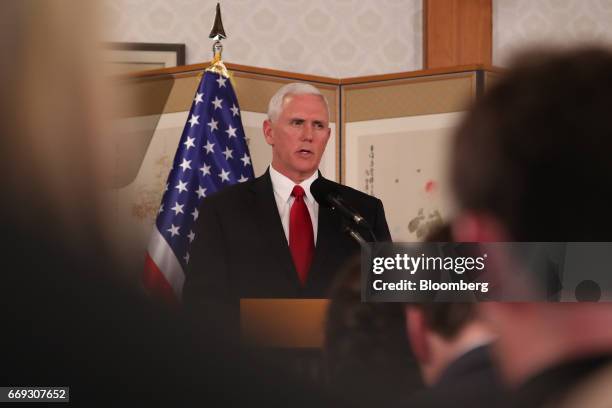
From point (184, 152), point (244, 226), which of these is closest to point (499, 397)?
point (244, 226)

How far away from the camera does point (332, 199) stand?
1.50 m

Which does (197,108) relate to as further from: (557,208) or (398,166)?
(557,208)

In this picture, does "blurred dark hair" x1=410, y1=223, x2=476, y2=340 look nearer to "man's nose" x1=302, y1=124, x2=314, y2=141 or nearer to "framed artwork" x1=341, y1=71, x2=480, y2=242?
"man's nose" x1=302, y1=124, x2=314, y2=141

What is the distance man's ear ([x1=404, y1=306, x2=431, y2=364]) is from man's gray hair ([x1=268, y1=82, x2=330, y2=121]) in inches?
84.4

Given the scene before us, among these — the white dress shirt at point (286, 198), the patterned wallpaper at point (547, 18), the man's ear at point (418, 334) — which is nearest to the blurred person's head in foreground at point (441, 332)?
the man's ear at point (418, 334)

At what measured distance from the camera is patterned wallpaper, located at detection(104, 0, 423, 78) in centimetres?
470

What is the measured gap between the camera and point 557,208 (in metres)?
0.33

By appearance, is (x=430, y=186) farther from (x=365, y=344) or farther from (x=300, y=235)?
(x=365, y=344)

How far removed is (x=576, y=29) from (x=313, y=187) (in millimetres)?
4143

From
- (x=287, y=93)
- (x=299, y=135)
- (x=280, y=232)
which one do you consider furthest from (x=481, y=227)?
(x=287, y=93)

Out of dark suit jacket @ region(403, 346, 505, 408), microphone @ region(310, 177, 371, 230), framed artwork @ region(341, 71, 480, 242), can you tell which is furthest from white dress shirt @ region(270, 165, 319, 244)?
dark suit jacket @ region(403, 346, 505, 408)

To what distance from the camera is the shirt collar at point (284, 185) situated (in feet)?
7.88

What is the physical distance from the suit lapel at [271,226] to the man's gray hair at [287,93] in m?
0.33

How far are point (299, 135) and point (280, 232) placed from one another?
45 cm
